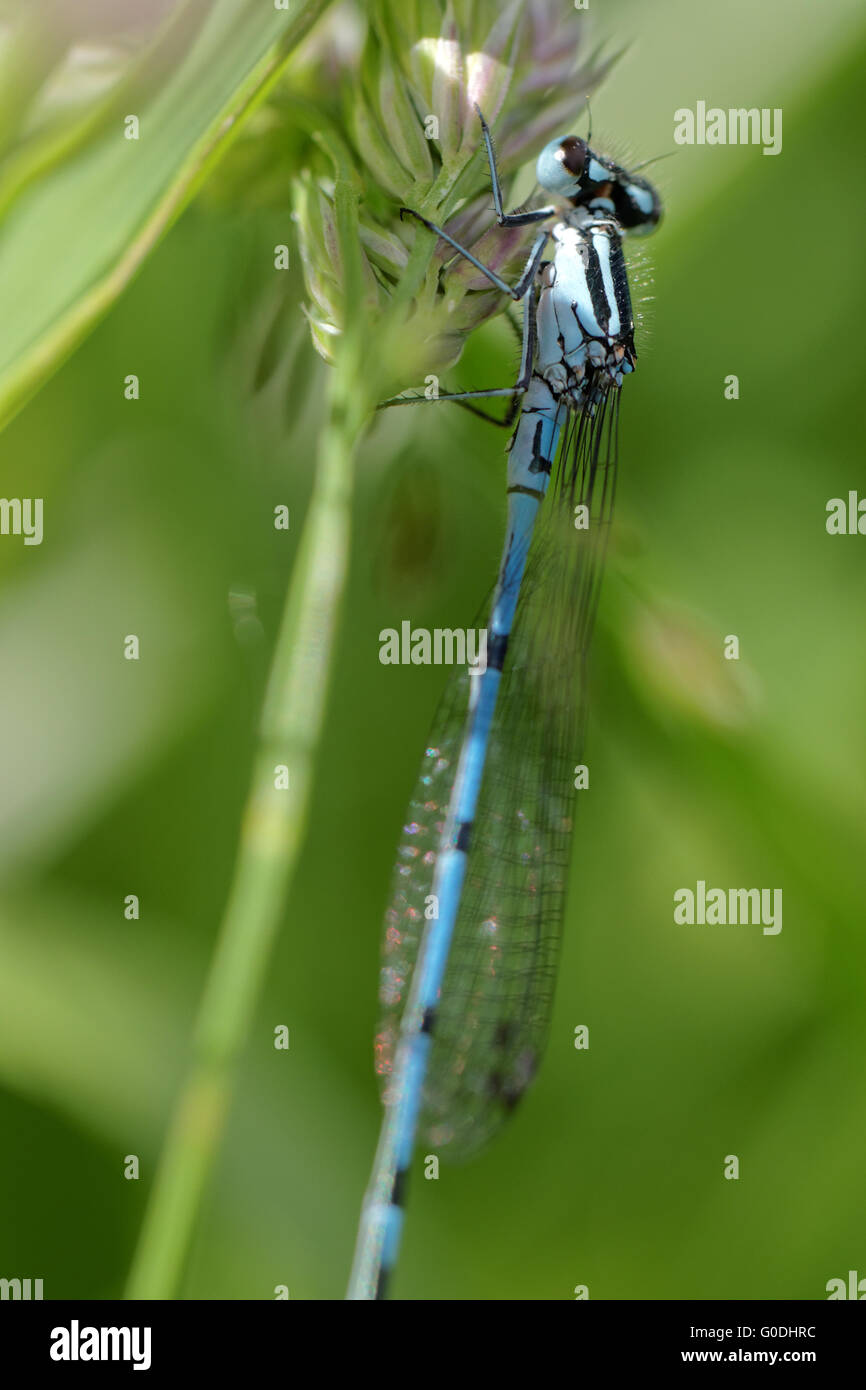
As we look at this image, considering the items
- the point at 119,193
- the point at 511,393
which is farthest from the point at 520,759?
the point at 119,193

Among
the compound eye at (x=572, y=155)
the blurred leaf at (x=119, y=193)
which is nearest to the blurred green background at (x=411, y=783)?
the compound eye at (x=572, y=155)

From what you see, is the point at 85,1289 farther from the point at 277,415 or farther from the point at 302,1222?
the point at 277,415

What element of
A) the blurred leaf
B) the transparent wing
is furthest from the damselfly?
the blurred leaf

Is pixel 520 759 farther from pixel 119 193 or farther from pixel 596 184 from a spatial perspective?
pixel 119 193

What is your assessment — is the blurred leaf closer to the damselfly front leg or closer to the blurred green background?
the blurred green background

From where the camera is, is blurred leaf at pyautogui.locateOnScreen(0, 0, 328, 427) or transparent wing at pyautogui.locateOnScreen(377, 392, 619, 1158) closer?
blurred leaf at pyautogui.locateOnScreen(0, 0, 328, 427)
